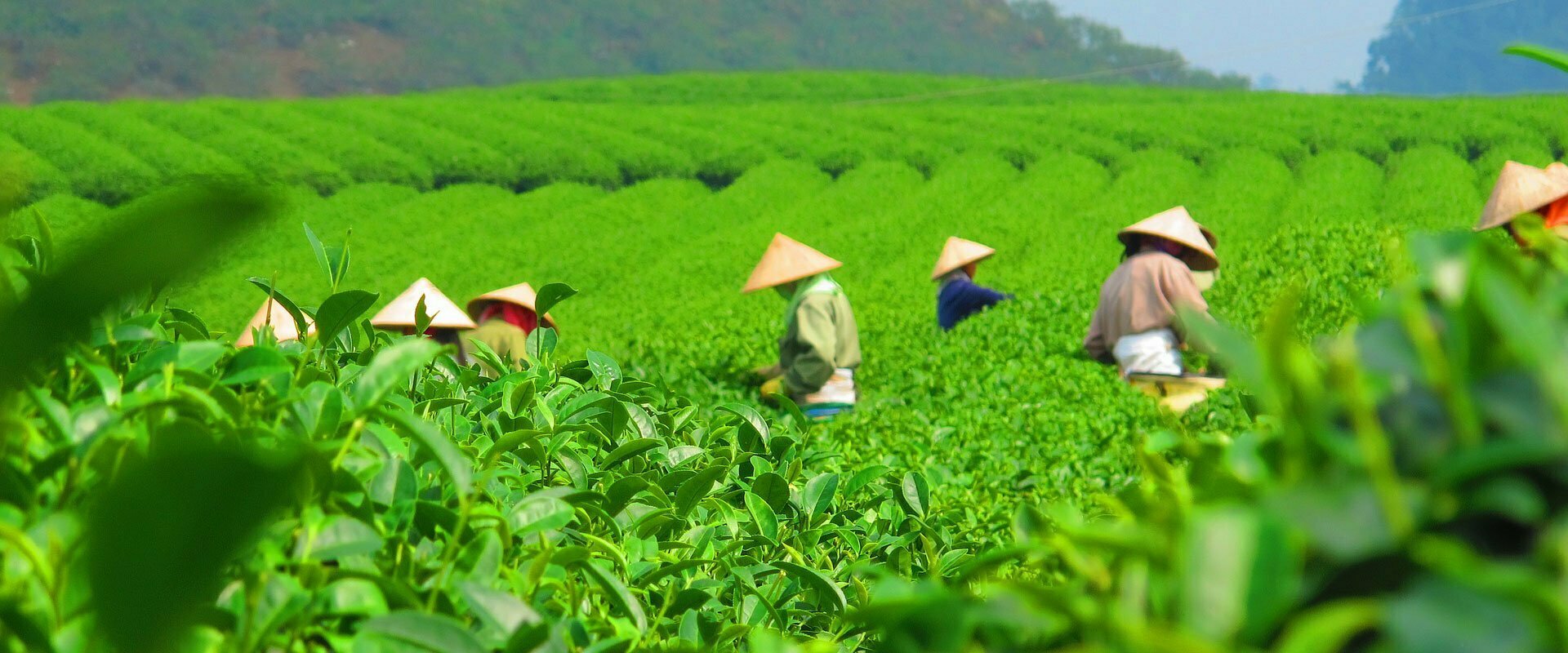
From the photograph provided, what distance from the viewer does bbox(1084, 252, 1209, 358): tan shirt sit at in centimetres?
577

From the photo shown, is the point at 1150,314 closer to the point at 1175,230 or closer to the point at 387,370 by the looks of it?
the point at 1175,230

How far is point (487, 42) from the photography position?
2667 inches

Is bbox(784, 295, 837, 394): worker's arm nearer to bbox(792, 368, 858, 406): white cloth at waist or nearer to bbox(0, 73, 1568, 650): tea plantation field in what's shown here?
bbox(792, 368, 858, 406): white cloth at waist

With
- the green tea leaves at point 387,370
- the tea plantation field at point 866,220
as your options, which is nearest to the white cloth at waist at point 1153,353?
the tea plantation field at point 866,220

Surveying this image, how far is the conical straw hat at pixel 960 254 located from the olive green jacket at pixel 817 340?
1600 millimetres

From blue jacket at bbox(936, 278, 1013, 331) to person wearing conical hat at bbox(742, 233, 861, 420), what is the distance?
1.55 m

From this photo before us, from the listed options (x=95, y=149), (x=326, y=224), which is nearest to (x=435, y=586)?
(x=326, y=224)

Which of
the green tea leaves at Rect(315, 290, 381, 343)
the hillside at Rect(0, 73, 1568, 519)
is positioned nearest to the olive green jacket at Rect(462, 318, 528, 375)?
the hillside at Rect(0, 73, 1568, 519)

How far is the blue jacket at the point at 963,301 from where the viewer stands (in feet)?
26.1

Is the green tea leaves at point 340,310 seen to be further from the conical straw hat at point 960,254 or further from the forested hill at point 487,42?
the forested hill at point 487,42

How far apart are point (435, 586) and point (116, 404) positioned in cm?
24

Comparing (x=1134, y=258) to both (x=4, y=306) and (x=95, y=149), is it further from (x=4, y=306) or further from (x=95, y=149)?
(x=95, y=149)

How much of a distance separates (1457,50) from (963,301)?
389 feet

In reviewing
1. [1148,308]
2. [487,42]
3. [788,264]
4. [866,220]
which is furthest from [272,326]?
[487,42]
